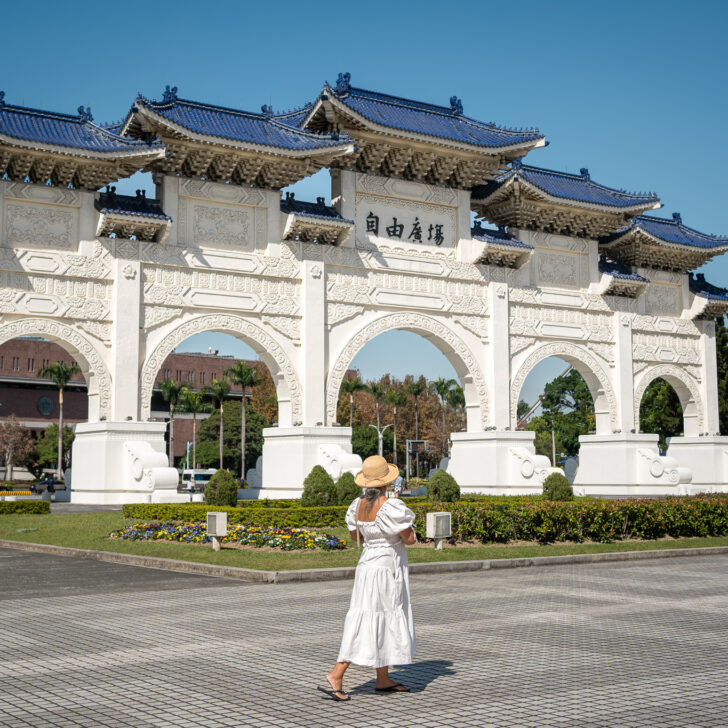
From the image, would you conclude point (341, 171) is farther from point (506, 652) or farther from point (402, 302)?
point (506, 652)

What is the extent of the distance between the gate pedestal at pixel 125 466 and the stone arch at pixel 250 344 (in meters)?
0.69

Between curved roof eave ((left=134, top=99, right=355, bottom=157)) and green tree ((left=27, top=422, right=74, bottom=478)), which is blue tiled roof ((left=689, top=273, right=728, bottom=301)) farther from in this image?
green tree ((left=27, top=422, right=74, bottom=478))

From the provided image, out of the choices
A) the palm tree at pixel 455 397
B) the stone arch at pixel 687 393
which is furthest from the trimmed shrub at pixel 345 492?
the palm tree at pixel 455 397

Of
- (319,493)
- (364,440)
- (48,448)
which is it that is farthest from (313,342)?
(48,448)

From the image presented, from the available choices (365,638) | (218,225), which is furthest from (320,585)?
(218,225)

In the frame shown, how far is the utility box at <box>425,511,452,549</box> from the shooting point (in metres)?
13.5

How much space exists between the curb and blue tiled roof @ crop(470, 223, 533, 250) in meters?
13.4

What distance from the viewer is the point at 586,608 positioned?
8.72 metres

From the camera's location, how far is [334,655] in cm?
→ 653

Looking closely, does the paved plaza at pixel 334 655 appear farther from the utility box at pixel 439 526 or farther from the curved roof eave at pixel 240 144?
the curved roof eave at pixel 240 144

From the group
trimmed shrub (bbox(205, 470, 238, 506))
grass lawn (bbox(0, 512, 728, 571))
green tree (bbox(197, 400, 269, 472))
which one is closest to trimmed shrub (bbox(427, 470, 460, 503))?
trimmed shrub (bbox(205, 470, 238, 506))

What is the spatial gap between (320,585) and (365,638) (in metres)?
5.10

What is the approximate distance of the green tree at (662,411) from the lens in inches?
1692

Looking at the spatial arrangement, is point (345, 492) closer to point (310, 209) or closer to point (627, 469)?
point (310, 209)
